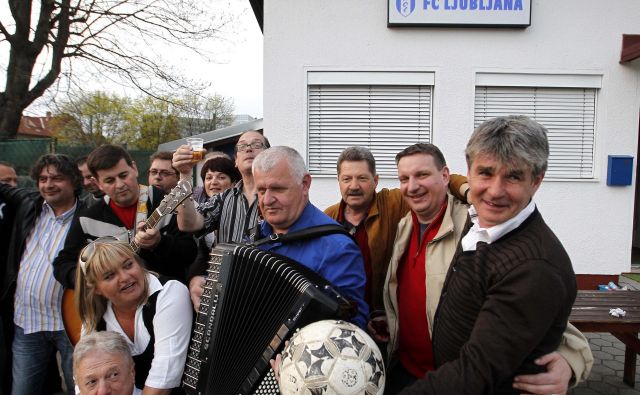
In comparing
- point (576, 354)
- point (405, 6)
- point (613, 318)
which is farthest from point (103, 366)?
point (405, 6)

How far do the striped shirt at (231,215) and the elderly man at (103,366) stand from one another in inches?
36.2

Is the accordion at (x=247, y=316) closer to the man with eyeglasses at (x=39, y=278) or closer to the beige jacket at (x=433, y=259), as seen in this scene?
the beige jacket at (x=433, y=259)

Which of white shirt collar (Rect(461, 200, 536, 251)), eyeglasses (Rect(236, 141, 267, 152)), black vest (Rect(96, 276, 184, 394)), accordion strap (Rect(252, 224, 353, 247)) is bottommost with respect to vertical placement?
black vest (Rect(96, 276, 184, 394))

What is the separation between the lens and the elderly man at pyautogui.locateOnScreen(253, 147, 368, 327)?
189cm

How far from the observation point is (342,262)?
1899mm

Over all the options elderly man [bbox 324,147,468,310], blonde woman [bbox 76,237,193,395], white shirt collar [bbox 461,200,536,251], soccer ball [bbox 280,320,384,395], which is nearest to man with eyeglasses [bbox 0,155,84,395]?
blonde woman [bbox 76,237,193,395]

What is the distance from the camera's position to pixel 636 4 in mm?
5723

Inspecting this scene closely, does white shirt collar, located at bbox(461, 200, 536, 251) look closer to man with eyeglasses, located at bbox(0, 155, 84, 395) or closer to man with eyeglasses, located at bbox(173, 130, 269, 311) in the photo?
man with eyeglasses, located at bbox(173, 130, 269, 311)

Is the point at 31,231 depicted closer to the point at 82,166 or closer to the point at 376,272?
the point at 82,166

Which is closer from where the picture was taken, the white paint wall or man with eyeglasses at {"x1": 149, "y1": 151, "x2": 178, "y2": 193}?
man with eyeglasses at {"x1": 149, "y1": 151, "x2": 178, "y2": 193}

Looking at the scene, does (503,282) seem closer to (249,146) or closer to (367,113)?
(249,146)

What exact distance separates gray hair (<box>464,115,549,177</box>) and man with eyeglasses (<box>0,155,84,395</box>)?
2977mm

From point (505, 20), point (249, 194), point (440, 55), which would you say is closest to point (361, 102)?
point (440, 55)

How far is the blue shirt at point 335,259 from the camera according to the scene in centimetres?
188
